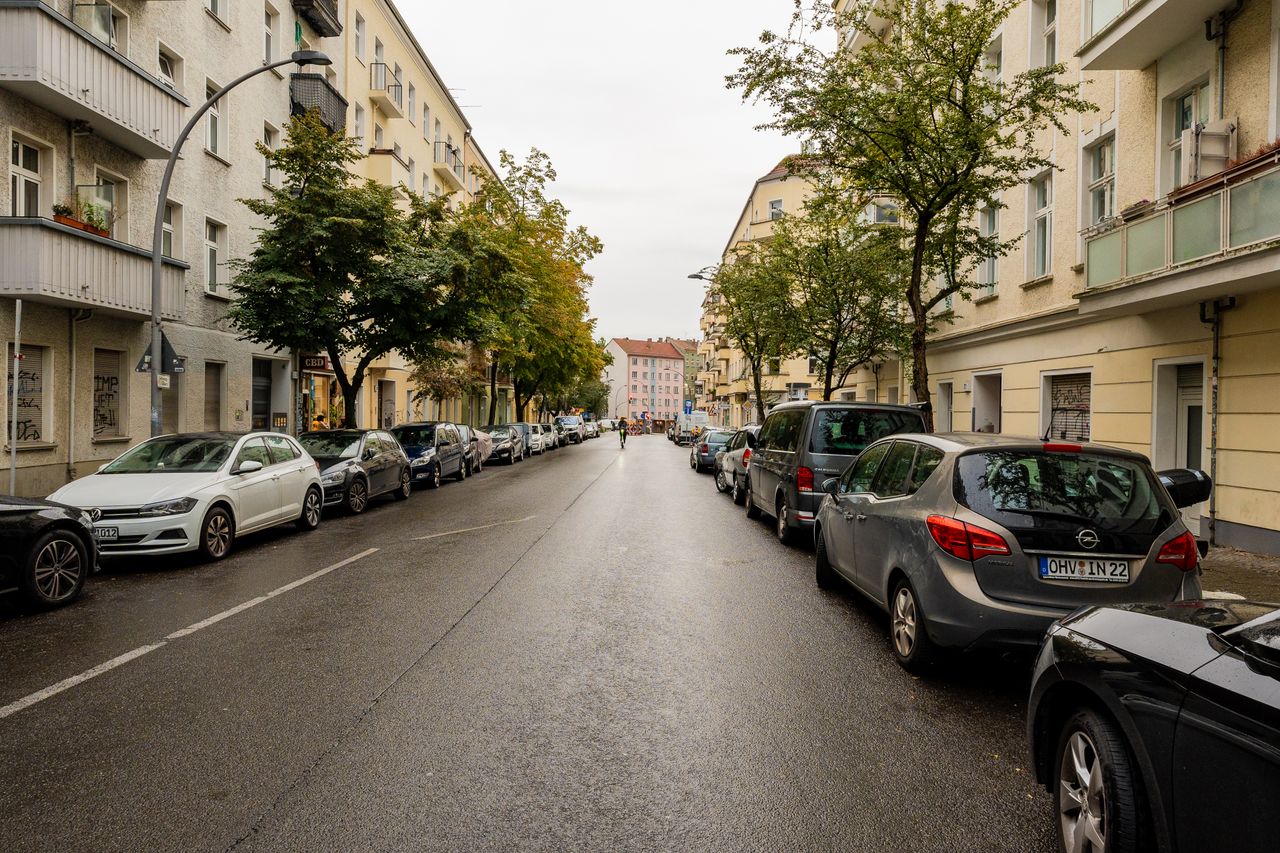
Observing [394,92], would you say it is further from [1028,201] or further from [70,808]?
[70,808]

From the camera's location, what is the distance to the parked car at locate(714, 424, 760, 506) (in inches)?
607

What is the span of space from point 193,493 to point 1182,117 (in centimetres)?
1426

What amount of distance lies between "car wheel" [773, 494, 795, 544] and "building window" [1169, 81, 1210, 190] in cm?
726

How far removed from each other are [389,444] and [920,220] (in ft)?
35.4

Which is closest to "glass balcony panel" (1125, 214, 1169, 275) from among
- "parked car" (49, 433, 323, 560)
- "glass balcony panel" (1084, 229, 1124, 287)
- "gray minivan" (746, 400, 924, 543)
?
"glass balcony panel" (1084, 229, 1124, 287)

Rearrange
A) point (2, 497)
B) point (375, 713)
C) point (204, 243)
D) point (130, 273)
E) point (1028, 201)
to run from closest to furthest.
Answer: point (375, 713)
point (2, 497)
point (130, 273)
point (1028, 201)
point (204, 243)

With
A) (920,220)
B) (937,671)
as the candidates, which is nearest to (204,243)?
(920,220)

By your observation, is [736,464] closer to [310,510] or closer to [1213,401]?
[1213,401]

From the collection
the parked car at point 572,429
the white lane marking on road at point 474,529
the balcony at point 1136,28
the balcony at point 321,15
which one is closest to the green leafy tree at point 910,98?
the balcony at point 1136,28

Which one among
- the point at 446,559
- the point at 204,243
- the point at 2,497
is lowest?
the point at 446,559

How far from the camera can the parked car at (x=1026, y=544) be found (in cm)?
461

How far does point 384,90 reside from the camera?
30.1 metres

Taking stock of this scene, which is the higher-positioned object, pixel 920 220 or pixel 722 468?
pixel 920 220

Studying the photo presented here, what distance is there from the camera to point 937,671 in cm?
520
